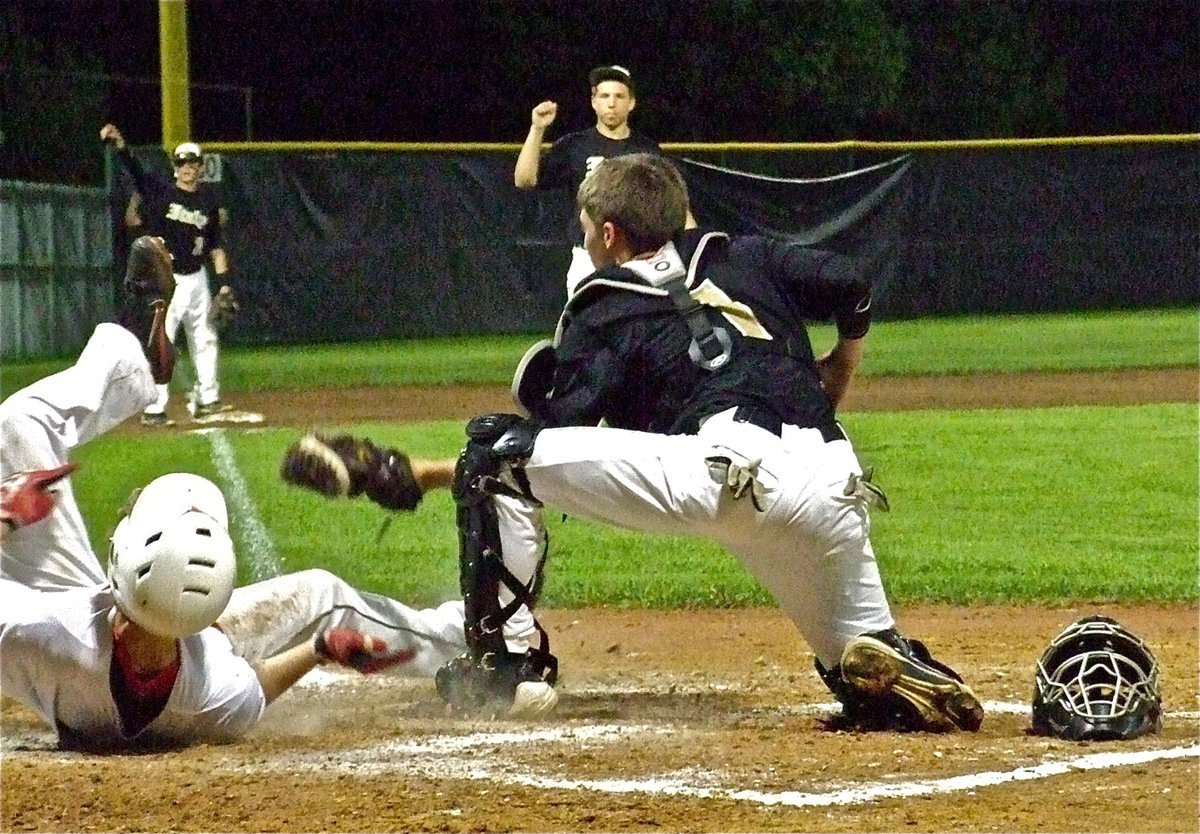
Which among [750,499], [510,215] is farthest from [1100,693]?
[510,215]

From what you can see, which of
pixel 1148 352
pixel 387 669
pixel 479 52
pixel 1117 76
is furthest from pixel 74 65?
pixel 387 669

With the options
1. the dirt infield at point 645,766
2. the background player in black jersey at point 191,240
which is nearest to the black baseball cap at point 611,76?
the dirt infield at point 645,766

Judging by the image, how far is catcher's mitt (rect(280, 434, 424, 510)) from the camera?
15.0 feet

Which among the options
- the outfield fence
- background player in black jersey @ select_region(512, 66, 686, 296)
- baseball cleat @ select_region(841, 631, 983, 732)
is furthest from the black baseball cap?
the outfield fence

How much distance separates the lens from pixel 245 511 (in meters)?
8.99

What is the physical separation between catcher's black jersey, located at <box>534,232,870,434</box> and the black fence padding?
10.3 meters

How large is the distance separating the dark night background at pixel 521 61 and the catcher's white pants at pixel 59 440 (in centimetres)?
2364

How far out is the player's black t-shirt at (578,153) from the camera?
344 inches

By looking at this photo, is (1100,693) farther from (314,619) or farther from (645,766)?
(314,619)

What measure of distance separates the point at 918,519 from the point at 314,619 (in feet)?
15.0

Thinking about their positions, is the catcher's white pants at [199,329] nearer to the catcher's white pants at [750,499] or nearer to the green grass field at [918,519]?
the green grass field at [918,519]

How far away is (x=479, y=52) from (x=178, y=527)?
26.8m

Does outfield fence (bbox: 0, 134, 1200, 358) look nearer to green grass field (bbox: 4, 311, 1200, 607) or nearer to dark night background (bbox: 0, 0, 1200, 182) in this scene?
green grass field (bbox: 4, 311, 1200, 607)

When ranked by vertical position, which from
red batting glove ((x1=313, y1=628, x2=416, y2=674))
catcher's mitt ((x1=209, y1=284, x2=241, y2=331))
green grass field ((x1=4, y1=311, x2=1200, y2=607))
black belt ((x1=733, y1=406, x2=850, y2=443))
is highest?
black belt ((x1=733, y1=406, x2=850, y2=443))
